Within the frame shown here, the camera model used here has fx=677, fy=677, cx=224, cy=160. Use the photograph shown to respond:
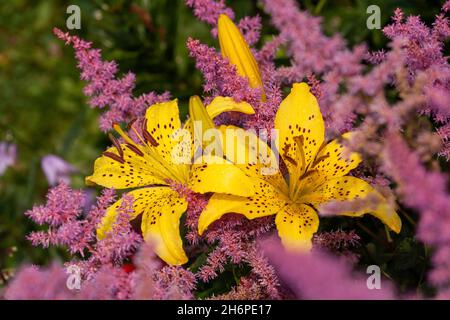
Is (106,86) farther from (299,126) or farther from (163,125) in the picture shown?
(299,126)

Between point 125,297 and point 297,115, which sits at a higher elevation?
point 297,115

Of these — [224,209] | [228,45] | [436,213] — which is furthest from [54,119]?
[436,213]

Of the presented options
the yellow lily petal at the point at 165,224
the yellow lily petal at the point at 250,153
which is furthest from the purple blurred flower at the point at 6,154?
the yellow lily petal at the point at 250,153

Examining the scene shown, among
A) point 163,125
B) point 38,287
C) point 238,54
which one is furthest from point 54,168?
point 38,287

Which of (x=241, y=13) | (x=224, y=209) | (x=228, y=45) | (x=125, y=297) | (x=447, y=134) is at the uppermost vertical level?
(x=241, y=13)

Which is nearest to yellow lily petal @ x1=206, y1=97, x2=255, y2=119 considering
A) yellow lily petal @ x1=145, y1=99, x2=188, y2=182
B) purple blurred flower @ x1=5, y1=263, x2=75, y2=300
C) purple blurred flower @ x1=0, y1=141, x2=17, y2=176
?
yellow lily petal @ x1=145, y1=99, x2=188, y2=182

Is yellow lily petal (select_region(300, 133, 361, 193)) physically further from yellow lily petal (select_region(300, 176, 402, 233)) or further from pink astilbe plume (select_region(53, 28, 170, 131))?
pink astilbe plume (select_region(53, 28, 170, 131))

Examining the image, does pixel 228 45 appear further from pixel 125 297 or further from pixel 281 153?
pixel 125 297
